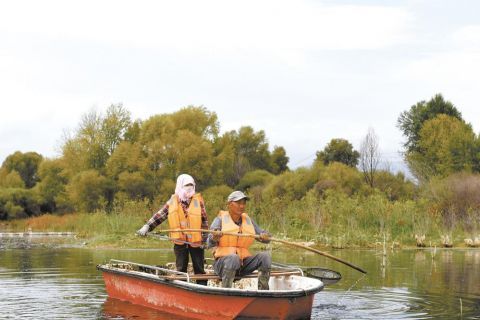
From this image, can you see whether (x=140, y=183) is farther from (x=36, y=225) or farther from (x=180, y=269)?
(x=180, y=269)

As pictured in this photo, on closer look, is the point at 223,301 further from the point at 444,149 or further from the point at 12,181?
the point at 12,181

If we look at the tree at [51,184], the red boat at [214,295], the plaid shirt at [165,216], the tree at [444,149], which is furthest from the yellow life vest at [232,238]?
the tree at [51,184]

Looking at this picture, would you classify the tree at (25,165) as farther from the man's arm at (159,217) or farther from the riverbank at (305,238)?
the man's arm at (159,217)

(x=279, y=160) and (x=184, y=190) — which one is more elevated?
(x=279, y=160)

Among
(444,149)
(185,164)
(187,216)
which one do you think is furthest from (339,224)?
(444,149)

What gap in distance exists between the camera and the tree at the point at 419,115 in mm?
52375

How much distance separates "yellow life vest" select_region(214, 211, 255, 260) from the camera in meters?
11.0

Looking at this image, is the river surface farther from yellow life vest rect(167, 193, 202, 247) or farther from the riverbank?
the riverbank

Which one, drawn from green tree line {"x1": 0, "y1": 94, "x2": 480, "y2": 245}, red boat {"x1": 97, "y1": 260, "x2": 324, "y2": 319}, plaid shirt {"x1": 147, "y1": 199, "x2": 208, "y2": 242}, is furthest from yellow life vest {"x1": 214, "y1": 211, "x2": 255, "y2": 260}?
green tree line {"x1": 0, "y1": 94, "x2": 480, "y2": 245}

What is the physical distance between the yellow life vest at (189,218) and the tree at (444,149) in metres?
32.6

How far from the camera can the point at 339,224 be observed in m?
26.8

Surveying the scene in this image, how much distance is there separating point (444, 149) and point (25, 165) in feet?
106

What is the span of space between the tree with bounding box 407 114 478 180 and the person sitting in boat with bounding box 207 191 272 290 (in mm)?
33034

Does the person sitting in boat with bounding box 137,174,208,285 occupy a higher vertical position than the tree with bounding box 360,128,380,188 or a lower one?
lower
